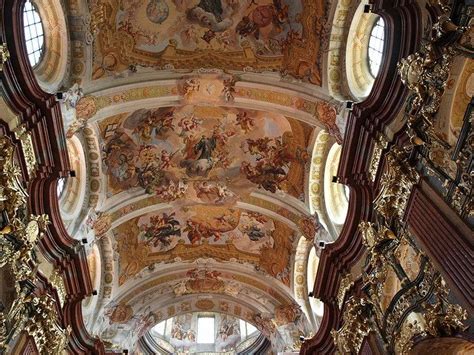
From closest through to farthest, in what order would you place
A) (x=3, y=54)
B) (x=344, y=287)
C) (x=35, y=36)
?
(x=3, y=54) → (x=35, y=36) → (x=344, y=287)

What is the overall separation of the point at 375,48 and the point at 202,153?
6.66 m

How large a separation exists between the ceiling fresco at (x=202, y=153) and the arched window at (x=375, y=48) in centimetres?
327

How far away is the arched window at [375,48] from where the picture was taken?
495 inches

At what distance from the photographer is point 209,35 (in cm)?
1452

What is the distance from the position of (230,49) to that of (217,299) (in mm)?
11194

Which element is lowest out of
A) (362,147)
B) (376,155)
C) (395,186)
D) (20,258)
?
(20,258)

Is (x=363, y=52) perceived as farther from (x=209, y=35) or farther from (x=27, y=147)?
(x=27, y=147)

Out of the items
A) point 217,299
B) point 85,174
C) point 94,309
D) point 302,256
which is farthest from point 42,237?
point 217,299

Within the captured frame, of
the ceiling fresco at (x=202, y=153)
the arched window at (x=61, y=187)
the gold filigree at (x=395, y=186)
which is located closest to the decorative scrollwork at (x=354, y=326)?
the gold filigree at (x=395, y=186)

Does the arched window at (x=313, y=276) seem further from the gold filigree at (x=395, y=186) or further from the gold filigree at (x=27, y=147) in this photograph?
the gold filigree at (x=27, y=147)

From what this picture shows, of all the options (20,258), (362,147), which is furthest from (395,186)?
(20,258)

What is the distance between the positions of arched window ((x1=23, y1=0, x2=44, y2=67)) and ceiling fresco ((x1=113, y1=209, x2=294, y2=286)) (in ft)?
24.5

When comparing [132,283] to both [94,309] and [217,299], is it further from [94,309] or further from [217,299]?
[217,299]

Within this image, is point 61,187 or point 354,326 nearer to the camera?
point 354,326
